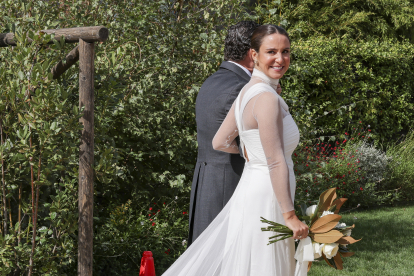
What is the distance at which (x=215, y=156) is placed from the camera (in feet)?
8.83

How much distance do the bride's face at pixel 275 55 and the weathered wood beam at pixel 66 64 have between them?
1342 millimetres

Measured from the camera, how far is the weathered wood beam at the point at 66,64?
300 centimetres

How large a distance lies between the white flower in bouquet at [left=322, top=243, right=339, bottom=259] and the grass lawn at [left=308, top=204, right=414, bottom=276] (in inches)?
98.7

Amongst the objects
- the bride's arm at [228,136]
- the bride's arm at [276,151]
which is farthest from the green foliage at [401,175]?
the bride's arm at [276,151]

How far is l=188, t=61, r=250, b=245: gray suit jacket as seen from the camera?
2635 mm

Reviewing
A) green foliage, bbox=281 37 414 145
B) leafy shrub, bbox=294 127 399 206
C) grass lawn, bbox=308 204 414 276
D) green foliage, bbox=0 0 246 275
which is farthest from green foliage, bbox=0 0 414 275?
green foliage, bbox=281 37 414 145

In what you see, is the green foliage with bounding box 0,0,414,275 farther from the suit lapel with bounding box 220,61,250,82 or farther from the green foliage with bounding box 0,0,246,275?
the suit lapel with bounding box 220,61,250,82

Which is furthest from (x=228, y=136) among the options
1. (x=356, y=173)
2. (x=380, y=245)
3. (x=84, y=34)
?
(x=356, y=173)

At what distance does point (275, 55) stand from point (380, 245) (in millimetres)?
3870

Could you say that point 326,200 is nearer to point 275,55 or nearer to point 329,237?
point 329,237

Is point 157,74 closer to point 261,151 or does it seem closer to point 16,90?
point 16,90

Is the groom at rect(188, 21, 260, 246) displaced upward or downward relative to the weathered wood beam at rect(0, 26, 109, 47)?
downward

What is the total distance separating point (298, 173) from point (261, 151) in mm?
2867

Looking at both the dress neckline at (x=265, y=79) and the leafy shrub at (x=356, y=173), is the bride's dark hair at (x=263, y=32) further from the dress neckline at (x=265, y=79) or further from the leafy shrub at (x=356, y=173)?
the leafy shrub at (x=356, y=173)
